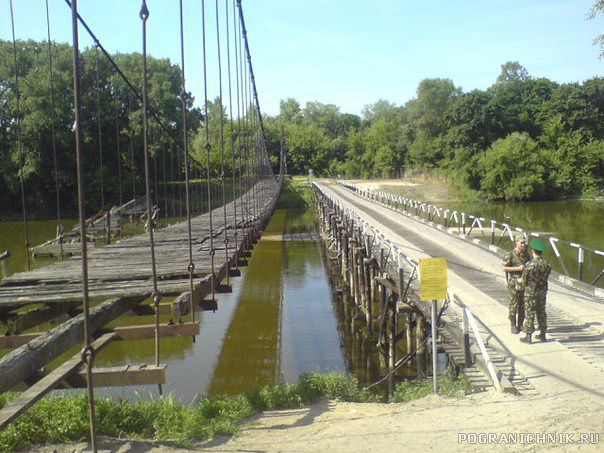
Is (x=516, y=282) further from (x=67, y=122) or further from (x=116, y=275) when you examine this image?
(x=67, y=122)

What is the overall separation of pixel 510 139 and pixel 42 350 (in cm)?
4833

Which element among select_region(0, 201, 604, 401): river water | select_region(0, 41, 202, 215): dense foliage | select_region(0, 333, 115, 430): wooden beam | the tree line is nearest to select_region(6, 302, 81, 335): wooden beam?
select_region(0, 333, 115, 430): wooden beam

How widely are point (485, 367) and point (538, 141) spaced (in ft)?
165

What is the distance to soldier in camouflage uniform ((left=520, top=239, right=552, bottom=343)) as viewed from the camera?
6098 mm

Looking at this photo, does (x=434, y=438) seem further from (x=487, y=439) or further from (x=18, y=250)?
(x=18, y=250)

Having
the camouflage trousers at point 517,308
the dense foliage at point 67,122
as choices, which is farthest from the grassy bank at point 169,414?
the dense foliage at point 67,122

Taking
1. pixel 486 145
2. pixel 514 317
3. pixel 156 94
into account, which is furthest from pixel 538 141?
pixel 514 317

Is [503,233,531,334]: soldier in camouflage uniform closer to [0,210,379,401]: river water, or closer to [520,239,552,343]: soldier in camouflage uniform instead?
[520,239,552,343]: soldier in camouflage uniform

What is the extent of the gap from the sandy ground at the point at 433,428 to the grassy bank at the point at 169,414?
21 cm

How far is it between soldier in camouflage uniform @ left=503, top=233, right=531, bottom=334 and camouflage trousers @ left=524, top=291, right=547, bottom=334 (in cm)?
22

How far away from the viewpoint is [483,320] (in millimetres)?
7148

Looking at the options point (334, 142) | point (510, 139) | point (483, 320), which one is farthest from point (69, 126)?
point (334, 142)

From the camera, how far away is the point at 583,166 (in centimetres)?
4784

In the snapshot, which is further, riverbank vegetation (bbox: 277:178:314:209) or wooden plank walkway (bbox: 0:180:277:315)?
riverbank vegetation (bbox: 277:178:314:209)
